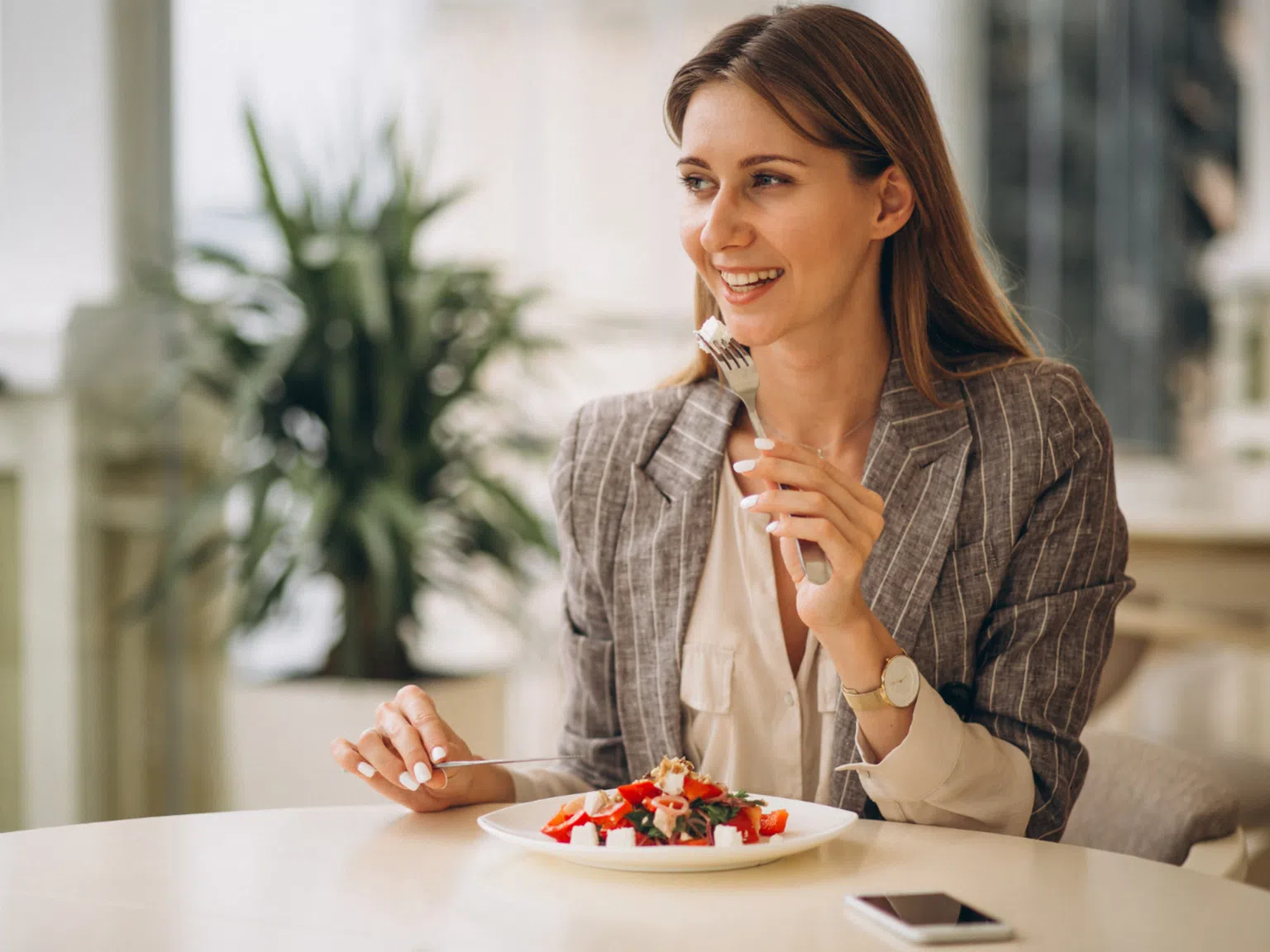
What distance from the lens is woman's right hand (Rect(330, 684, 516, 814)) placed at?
1.25 m

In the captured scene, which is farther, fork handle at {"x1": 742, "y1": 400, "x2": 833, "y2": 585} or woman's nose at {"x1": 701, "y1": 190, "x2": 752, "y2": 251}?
woman's nose at {"x1": 701, "y1": 190, "x2": 752, "y2": 251}

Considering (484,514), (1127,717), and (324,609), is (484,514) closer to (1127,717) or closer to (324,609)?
(324,609)

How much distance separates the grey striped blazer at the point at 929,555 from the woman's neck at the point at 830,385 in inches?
2.1

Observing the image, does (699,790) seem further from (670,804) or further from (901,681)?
(901,681)

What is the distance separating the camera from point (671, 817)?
103cm

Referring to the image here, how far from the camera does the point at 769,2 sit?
195 inches

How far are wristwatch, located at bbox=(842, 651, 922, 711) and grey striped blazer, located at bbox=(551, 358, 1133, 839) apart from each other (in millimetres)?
147

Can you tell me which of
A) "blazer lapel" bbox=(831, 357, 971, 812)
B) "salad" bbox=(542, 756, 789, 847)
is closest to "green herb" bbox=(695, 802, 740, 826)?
"salad" bbox=(542, 756, 789, 847)

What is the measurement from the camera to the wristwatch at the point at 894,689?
125cm

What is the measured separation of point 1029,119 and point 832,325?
501 cm

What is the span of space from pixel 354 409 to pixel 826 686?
1.81 meters

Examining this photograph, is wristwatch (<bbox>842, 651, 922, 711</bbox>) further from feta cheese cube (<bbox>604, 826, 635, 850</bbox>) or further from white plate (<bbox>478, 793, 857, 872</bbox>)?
feta cheese cube (<bbox>604, 826, 635, 850</bbox>)

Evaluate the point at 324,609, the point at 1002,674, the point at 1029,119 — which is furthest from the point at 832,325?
→ the point at 1029,119

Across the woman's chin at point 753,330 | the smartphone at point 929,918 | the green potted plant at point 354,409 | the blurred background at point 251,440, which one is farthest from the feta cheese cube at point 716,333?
the green potted plant at point 354,409
